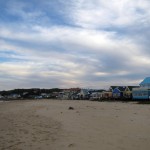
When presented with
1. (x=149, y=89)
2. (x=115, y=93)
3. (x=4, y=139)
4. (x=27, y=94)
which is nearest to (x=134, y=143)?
(x=4, y=139)

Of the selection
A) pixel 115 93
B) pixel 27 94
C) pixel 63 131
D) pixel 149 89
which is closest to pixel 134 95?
pixel 149 89

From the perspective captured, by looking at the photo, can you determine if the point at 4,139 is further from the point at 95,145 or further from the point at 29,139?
the point at 95,145

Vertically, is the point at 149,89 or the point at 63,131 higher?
the point at 149,89

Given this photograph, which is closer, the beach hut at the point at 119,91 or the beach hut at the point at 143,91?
the beach hut at the point at 143,91

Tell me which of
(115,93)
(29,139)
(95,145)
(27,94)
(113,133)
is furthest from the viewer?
(27,94)

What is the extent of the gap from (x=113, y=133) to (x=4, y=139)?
4.65 meters

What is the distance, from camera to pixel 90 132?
13.9 meters

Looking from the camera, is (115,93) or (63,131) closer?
(63,131)

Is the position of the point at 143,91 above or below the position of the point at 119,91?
below

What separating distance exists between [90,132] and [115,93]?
3697 inches

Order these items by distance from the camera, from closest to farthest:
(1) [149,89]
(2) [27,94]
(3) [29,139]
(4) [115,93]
→ 1. (3) [29,139]
2. (1) [149,89]
3. (4) [115,93]
4. (2) [27,94]

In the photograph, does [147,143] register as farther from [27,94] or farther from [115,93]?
[27,94]

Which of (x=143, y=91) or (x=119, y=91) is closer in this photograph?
(x=143, y=91)

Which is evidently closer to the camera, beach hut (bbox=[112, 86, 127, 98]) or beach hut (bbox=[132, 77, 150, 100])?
beach hut (bbox=[132, 77, 150, 100])
